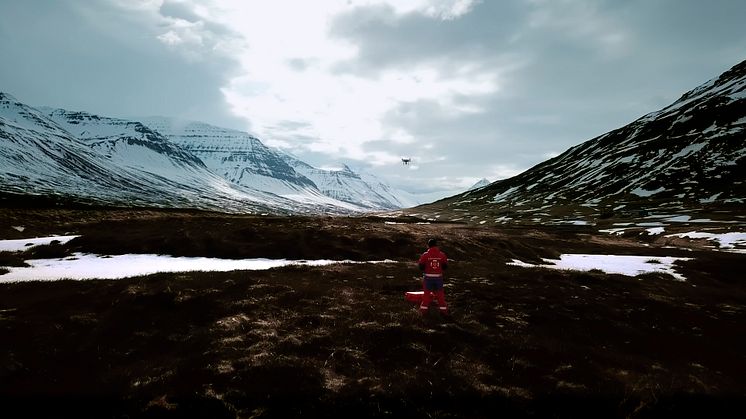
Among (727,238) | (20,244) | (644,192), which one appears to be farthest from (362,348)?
(644,192)

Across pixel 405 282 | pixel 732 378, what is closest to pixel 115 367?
pixel 405 282

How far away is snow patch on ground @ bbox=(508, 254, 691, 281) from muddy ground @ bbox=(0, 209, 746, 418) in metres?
6.80

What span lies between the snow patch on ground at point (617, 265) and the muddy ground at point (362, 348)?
22.3 ft

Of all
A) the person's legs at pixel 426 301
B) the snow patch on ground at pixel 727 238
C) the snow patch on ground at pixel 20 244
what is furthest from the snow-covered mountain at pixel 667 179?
the snow patch on ground at pixel 20 244

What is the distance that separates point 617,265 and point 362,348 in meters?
36.1

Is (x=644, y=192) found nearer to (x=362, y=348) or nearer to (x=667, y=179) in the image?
(x=667, y=179)

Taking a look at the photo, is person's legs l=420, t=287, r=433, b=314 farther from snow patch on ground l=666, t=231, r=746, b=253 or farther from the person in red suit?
snow patch on ground l=666, t=231, r=746, b=253

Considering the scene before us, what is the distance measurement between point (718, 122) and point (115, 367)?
23940 cm

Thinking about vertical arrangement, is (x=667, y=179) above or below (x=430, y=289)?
above

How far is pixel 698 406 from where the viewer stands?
35.4 ft

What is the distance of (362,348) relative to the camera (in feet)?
46.7

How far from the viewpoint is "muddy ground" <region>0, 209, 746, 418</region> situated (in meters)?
10.4

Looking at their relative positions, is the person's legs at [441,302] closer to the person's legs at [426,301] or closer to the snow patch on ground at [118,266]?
the person's legs at [426,301]

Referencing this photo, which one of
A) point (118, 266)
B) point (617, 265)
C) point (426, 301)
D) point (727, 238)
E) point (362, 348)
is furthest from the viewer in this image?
point (727, 238)
